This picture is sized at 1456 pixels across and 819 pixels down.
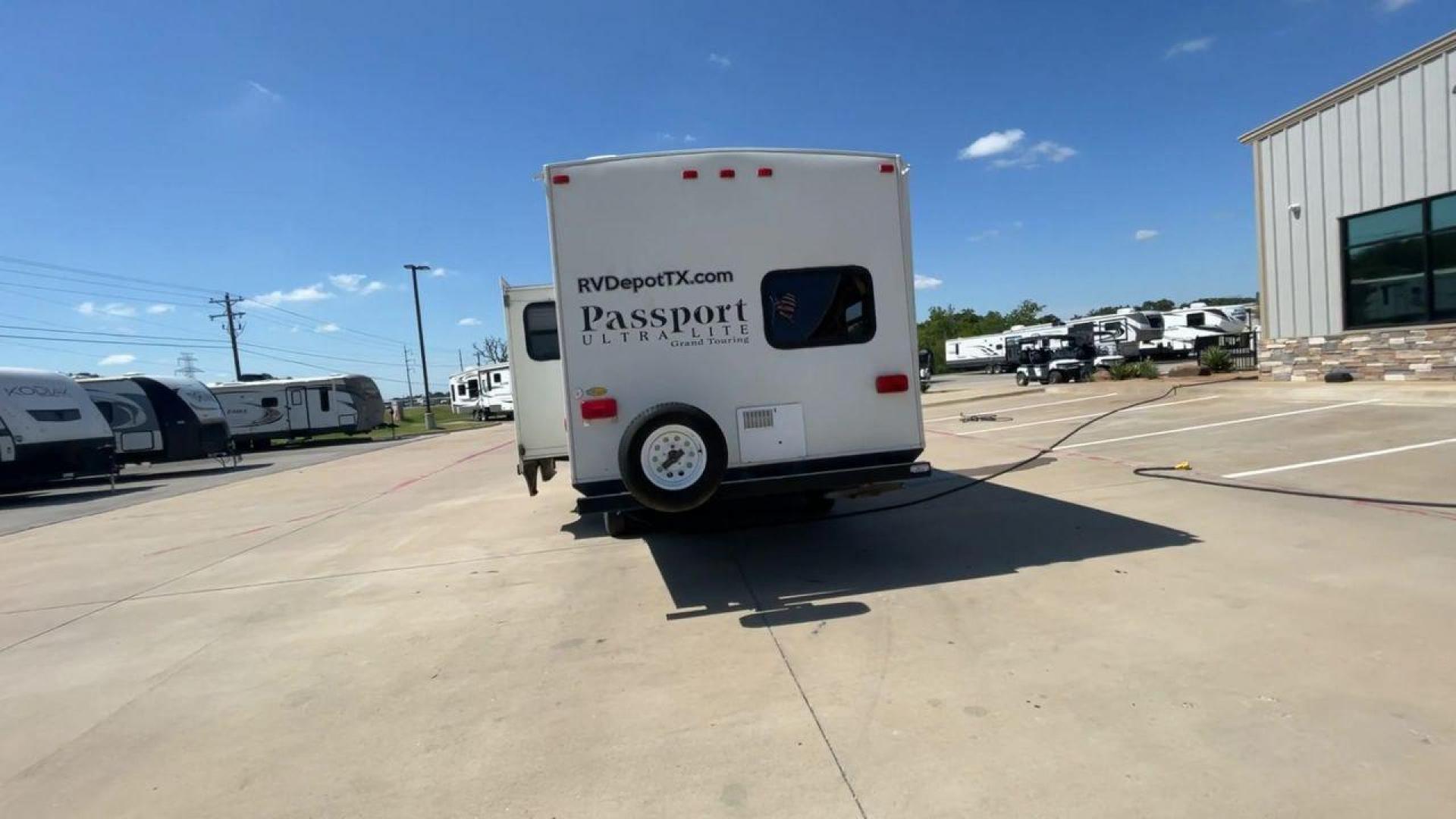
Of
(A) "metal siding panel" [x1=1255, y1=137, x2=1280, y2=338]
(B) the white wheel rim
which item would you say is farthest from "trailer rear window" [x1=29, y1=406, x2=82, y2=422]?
(A) "metal siding panel" [x1=1255, y1=137, x2=1280, y2=338]

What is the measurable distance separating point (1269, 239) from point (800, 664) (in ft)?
60.0

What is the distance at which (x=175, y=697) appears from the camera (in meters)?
4.51

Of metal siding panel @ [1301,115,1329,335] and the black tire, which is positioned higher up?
metal siding panel @ [1301,115,1329,335]

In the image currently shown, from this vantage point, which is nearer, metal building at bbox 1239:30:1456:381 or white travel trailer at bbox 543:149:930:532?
white travel trailer at bbox 543:149:930:532

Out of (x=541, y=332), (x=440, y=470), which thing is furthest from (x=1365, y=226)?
(x=440, y=470)

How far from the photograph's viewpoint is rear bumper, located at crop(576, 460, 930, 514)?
18.3 feet

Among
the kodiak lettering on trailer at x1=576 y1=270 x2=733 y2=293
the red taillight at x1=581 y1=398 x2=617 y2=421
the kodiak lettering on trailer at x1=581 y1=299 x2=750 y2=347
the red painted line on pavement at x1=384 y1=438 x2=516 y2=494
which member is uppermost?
the kodiak lettering on trailer at x1=576 y1=270 x2=733 y2=293

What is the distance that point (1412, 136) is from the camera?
1382 cm

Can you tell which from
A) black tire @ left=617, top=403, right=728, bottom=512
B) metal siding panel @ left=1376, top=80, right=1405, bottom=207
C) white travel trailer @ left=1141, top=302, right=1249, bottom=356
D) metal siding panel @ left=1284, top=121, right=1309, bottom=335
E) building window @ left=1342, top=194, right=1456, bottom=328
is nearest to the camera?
black tire @ left=617, top=403, right=728, bottom=512

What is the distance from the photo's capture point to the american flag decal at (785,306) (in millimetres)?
5789

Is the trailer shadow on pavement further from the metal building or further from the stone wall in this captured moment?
the metal building

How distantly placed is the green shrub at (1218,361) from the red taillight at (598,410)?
22321 millimetres

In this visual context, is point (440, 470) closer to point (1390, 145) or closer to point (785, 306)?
point (785, 306)

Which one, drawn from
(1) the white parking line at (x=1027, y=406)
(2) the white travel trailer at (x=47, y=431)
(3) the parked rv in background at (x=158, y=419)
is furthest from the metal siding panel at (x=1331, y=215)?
(3) the parked rv in background at (x=158, y=419)
